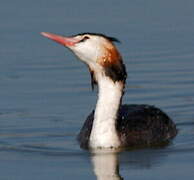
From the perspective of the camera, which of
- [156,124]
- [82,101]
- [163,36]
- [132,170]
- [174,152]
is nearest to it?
[132,170]

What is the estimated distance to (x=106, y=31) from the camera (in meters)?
21.2

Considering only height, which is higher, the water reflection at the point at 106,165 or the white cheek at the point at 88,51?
the white cheek at the point at 88,51

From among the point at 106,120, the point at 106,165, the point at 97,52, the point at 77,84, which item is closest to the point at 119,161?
the point at 106,165

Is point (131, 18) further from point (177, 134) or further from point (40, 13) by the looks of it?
point (177, 134)

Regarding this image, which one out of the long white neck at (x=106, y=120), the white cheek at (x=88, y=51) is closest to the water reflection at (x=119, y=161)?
the long white neck at (x=106, y=120)

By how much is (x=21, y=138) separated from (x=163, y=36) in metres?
5.49

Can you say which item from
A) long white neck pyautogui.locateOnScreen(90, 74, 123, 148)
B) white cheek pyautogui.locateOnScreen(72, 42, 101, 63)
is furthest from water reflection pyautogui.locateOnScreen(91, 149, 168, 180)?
white cheek pyautogui.locateOnScreen(72, 42, 101, 63)

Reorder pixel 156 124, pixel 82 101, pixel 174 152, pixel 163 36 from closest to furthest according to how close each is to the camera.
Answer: pixel 174 152
pixel 156 124
pixel 82 101
pixel 163 36

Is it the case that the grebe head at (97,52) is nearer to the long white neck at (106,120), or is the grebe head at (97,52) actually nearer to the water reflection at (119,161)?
the long white neck at (106,120)

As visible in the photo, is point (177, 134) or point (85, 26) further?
point (85, 26)

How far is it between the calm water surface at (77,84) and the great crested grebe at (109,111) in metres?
0.27

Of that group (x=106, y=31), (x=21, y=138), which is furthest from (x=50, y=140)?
(x=106, y=31)

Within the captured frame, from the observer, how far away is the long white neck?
51.2ft

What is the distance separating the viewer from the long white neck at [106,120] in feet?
51.2
